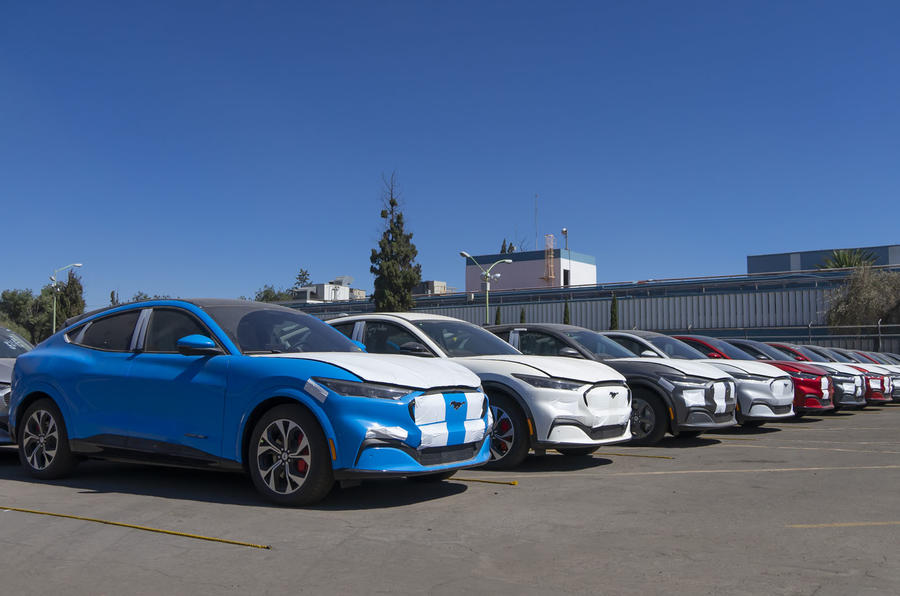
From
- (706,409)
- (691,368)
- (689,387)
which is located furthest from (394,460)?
(691,368)

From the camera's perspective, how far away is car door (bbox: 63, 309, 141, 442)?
7.06 m

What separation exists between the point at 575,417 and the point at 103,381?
432 cm

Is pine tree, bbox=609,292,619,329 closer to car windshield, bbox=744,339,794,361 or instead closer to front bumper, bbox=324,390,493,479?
car windshield, bbox=744,339,794,361

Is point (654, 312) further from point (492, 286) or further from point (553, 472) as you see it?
point (553, 472)

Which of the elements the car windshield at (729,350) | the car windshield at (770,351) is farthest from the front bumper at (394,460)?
the car windshield at (770,351)

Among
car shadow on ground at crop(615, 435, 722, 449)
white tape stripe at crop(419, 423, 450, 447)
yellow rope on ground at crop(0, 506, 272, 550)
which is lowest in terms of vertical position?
yellow rope on ground at crop(0, 506, 272, 550)

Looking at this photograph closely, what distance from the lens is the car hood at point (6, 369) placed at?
28.5 feet

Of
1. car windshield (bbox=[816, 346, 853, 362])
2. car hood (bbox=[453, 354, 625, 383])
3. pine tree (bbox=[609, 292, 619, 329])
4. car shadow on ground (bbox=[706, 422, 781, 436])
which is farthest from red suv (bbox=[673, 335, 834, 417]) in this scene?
pine tree (bbox=[609, 292, 619, 329])

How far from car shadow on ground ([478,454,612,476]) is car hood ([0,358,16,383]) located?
492 centimetres

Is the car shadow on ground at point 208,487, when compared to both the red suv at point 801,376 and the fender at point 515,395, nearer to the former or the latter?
the fender at point 515,395

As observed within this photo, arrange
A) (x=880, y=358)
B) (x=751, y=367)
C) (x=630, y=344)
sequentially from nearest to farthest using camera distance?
(x=751, y=367), (x=630, y=344), (x=880, y=358)

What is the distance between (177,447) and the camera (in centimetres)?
662

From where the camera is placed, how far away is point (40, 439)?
24.9 ft

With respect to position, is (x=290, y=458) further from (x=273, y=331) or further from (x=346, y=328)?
(x=346, y=328)
